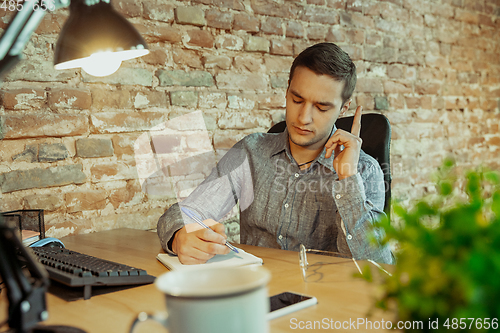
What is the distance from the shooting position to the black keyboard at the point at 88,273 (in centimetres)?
79

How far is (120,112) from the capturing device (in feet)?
5.38

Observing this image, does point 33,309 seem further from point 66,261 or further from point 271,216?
point 271,216

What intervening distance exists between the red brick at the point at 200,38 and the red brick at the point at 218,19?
0.05 m

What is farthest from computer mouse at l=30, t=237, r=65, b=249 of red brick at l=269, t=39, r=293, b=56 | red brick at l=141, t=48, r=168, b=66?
red brick at l=269, t=39, r=293, b=56

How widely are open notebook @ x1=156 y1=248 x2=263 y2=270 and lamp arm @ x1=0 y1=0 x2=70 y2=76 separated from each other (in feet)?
1.89

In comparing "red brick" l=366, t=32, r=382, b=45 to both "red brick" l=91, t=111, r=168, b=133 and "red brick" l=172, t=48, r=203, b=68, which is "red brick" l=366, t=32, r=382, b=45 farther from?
"red brick" l=91, t=111, r=168, b=133

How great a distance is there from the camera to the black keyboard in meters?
0.79

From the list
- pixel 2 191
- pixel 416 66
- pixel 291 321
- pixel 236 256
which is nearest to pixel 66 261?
pixel 236 256

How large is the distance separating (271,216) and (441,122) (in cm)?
193

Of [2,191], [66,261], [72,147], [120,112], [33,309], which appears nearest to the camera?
[33,309]

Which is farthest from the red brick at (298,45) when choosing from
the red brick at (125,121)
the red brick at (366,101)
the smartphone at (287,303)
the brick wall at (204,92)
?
the smartphone at (287,303)

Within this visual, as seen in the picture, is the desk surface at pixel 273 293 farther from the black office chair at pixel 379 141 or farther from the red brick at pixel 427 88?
the red brick at pixel 427 88

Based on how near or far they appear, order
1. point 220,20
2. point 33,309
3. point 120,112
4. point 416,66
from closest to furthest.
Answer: point 33,309
point 120,112
point 220,20
point 416,66

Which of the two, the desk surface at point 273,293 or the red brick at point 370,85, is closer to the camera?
the desk surface at point 273,293
